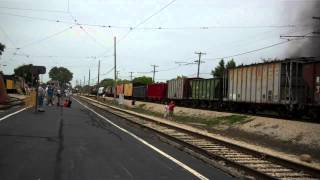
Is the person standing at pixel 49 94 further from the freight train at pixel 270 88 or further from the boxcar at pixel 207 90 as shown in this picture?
the boxcar at pixel 207 90

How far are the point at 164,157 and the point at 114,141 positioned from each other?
3331mm

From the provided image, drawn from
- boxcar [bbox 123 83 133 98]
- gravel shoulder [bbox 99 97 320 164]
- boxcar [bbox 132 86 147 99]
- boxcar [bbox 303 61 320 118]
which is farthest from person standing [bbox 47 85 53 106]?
boxcar [bbox 123 83 133 98]

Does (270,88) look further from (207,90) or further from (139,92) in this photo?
(139,92)

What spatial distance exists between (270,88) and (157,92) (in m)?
39.0

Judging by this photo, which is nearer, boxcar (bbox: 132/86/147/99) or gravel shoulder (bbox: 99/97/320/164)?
gravel shoulder (bbox: 99/97/320/164)

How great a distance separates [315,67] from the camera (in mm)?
27188

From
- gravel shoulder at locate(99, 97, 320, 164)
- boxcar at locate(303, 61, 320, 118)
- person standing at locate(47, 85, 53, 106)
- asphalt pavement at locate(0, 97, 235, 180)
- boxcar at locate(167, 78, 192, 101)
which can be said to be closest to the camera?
asphalt pavement at locate(0, 97, 235, 180)

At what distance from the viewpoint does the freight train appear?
27.7 metres

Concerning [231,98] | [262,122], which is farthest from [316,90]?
[231,98]

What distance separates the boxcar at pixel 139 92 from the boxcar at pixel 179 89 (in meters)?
18.0

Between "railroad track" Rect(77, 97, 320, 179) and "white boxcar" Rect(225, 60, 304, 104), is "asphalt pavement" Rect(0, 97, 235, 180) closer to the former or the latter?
"railroad track" Rect(77, 97, 320, 179)

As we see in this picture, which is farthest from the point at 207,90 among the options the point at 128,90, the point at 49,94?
the point at 128,90

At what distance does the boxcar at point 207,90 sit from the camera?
1710 inches

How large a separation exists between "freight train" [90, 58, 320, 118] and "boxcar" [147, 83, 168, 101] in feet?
58.0
